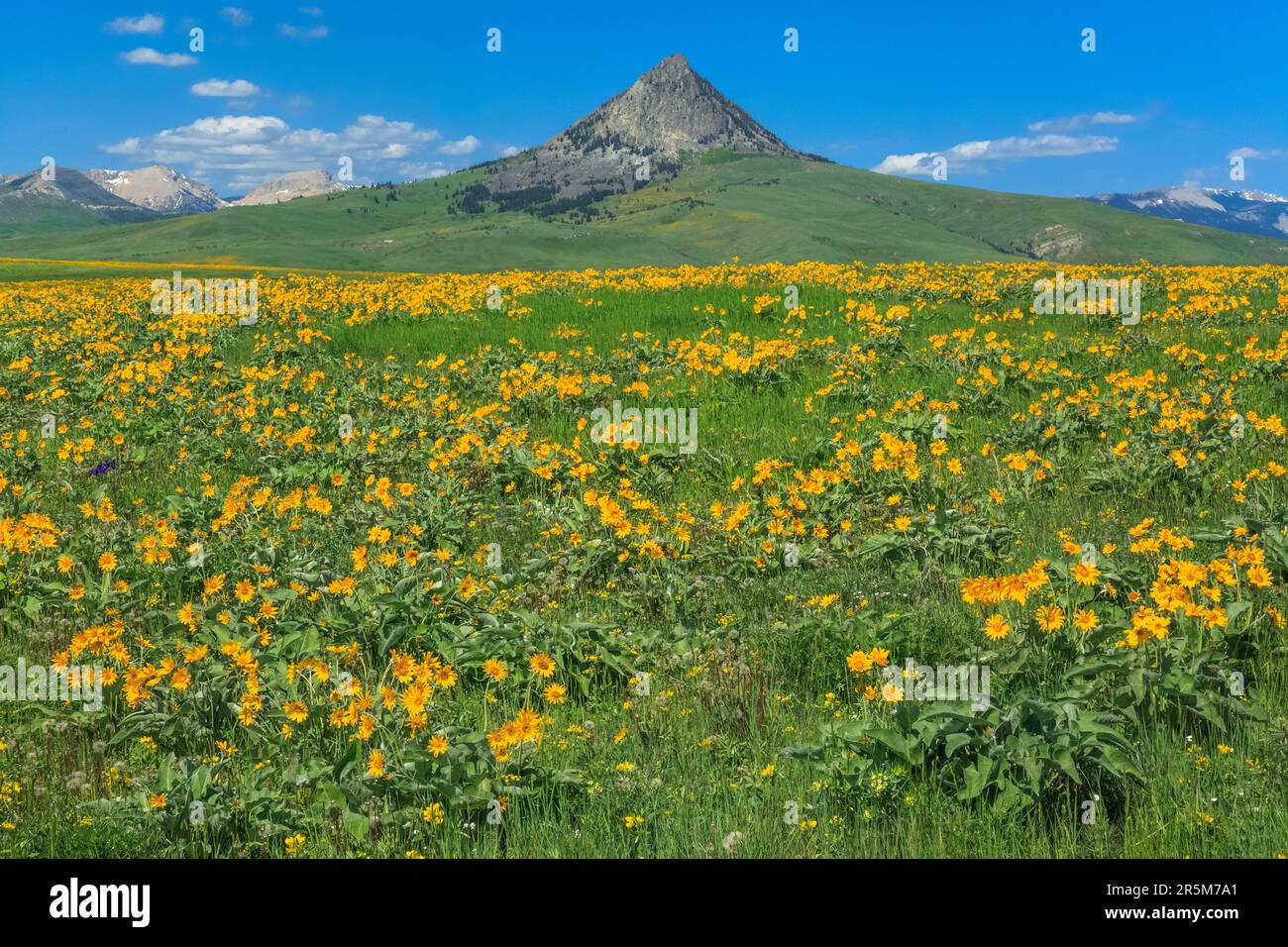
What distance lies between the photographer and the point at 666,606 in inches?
244

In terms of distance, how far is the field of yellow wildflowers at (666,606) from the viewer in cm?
373

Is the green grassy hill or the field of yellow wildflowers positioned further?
the green grassy hill

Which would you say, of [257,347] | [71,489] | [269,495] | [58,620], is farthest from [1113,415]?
[257,347]

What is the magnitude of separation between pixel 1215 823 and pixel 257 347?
53.0 feet

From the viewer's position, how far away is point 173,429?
39.2 ft

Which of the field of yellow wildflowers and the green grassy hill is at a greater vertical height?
the green grassy hill

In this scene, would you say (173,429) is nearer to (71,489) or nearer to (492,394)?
(71,489)

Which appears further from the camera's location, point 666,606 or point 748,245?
point 748,245

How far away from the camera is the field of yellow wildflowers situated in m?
3.73

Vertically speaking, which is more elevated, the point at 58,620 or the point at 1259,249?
the point at 1259,249

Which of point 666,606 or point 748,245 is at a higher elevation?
point 748,245

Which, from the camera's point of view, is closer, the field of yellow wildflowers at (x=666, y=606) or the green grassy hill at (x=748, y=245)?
the field of yellow wildflowers at (x=666, y=606)

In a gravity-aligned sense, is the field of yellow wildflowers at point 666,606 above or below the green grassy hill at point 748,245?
below

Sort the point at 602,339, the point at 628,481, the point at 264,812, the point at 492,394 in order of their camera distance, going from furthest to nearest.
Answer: the point at 602,339 → the point at 492,394 → the point at 628,481 → the point at 264,812
